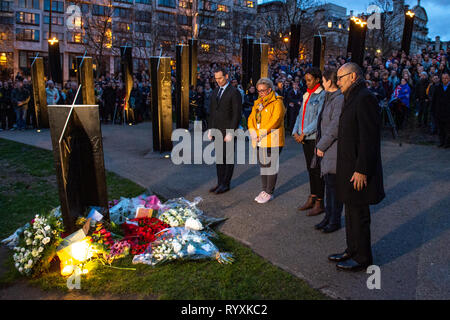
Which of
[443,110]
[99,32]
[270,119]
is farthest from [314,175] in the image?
[99,32]

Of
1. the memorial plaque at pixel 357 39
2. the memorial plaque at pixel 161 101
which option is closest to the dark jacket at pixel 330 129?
the memorial plaque at pixel 161 101

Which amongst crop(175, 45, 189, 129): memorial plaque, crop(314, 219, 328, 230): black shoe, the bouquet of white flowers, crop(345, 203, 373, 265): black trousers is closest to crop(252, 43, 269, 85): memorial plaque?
crop(175, 45, 189, 129): memorial plaque

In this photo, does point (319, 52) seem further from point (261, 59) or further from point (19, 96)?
point (19, 96)

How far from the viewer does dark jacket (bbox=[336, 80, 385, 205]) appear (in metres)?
3.73

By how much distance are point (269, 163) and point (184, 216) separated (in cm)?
180

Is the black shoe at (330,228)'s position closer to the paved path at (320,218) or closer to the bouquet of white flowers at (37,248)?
the paved path at (320,218)

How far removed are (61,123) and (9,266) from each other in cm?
166

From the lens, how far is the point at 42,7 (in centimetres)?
6153

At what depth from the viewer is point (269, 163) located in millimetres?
6309

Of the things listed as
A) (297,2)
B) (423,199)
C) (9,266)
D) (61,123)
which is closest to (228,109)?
(61,123)

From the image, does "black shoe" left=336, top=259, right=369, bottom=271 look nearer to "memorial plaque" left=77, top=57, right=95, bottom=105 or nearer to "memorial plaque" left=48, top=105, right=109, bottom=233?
"memorial plaque" left=48, top=105, right=109, bottom=233

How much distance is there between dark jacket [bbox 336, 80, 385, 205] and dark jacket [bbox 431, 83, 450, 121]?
29.3 ft

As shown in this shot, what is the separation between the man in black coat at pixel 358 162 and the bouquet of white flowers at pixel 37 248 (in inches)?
119
